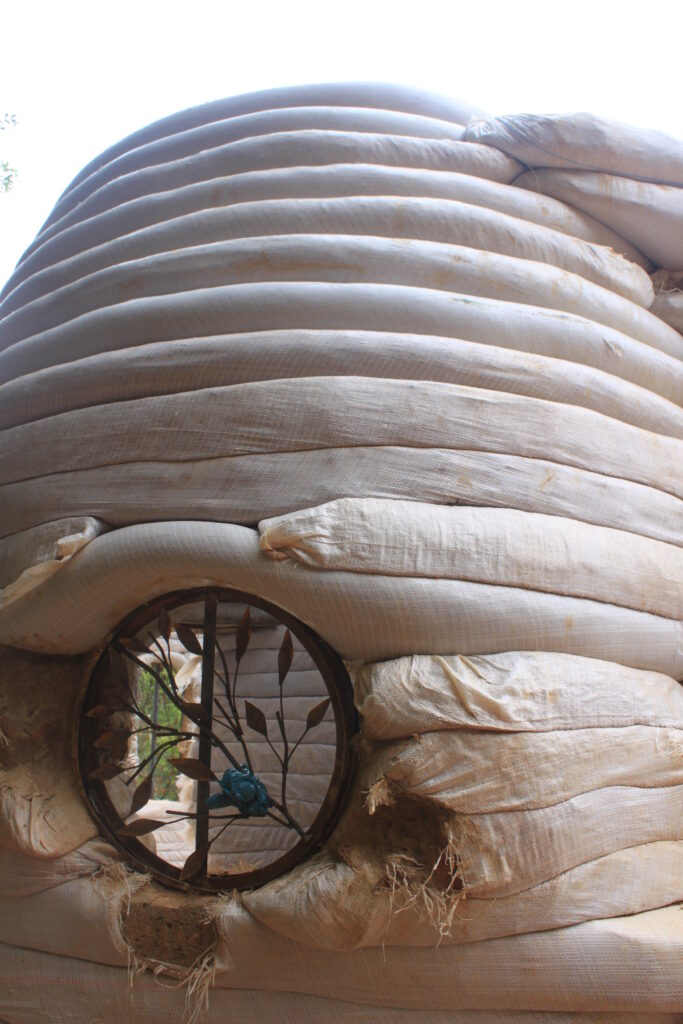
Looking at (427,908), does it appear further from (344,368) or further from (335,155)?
(335,155)

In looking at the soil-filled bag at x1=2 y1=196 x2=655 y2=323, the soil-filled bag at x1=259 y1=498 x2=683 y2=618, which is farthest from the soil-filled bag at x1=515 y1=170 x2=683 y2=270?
the soil-filled bag at x1=259 y1=498 x2=683 y2=618

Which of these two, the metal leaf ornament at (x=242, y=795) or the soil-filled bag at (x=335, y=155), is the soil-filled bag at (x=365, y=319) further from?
the metal leaf ornament at (x=242, y=795)

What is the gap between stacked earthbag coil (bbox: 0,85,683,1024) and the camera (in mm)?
1904

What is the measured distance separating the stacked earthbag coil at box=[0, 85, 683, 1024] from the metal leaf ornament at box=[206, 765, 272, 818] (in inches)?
10.7

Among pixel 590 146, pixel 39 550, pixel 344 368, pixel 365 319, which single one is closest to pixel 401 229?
pixel 365 319

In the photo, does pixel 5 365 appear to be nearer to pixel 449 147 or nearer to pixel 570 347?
pixel 449 147

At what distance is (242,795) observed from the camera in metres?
2.31

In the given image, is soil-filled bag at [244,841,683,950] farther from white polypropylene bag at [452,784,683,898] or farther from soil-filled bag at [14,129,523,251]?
soil-filled bag at [14,129,523,251]

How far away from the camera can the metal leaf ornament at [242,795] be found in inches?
90.8

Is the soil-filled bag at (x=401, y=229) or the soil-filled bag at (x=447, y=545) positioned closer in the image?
the soil-filled bag at (x=447, y=545)

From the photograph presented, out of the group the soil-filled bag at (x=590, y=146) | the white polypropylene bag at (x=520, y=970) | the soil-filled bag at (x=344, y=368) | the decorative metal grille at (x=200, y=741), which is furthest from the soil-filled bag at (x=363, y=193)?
the white polypropylene bag at (x=520, y=970)

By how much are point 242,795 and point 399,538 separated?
0.92 metres

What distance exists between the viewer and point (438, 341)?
7.63ft

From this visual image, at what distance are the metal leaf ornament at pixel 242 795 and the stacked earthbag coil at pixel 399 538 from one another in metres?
0.27
